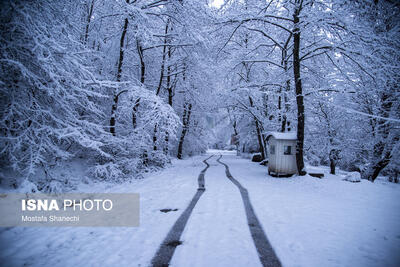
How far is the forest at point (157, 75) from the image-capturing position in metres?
5.14

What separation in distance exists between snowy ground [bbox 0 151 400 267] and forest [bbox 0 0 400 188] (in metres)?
2.41

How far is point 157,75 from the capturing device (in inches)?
608

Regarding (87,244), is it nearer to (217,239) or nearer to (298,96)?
(217,239)

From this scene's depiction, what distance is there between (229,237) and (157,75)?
46.8ft

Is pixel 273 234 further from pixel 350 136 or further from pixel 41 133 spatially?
pixel 350 136

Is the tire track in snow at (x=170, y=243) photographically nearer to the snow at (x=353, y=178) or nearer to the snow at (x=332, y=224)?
Result: the snow at (x=332, y=224)

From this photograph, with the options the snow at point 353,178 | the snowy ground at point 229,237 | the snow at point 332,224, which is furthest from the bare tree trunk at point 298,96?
the snowy ground at point 229,237

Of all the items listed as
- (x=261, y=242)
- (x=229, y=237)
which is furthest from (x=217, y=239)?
(x=261, y=242)

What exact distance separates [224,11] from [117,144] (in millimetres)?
8919

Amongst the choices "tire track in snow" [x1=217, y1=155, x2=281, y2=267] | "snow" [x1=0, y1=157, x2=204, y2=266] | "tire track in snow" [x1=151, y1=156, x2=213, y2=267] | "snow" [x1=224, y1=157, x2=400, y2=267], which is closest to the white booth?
"snow" [x1=224, y1=157, x2=400, y2=267]

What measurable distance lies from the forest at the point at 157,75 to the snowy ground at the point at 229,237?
94.7 inches

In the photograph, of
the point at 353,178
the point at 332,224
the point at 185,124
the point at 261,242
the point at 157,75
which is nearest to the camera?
the point at 261,242

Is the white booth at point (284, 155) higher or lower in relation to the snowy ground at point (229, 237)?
higher

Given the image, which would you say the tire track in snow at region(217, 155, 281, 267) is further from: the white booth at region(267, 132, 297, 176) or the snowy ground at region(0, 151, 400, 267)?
the white booth at region(267, 132, 297, 176)
